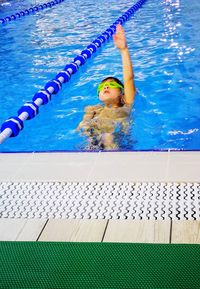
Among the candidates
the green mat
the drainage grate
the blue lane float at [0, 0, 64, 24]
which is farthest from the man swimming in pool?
the blue lane float at [0, 0, 64, 24]

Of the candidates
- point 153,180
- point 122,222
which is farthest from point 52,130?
point 122,222

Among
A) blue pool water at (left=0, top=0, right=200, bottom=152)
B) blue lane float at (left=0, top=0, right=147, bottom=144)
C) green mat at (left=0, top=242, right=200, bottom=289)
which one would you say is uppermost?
green mat at (left=0, top=242, right=200, bottom=289)

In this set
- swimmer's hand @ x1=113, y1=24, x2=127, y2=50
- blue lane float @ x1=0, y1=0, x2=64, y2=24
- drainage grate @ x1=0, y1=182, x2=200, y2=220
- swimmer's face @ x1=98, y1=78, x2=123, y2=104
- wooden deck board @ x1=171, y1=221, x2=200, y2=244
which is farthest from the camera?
blue lane float @ x1=0, y1=0, x2=64, y2=24

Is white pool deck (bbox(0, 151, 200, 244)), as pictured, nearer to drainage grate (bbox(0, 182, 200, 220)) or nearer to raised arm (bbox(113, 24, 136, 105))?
drainage grate (bbox(0, 182, 200, 220))

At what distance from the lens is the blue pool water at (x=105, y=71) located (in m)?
5.02

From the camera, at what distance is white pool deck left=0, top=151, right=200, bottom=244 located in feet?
7.88

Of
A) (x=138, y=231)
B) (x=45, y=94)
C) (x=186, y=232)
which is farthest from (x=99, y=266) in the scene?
(x=45, y=94)

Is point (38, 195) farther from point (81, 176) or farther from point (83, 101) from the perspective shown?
point (83, 101)

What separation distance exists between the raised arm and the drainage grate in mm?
1813

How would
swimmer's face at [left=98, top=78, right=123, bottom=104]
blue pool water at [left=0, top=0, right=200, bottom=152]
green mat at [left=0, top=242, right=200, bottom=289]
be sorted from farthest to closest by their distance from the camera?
1. blue pool water at [left=0, top=0, right=200, bottom=152]
2. swimmer's face at [left=98, top=78, right=123, bottom=104]
3. green mat at [left=0, top=242, right=200, bottom=289]

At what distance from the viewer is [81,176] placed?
307 centimetres

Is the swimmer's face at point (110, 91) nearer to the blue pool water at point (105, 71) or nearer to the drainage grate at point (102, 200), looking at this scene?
the blue pool water at point (105, 71)

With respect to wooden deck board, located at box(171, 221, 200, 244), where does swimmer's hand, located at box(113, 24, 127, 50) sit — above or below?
above

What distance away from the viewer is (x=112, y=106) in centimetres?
472
